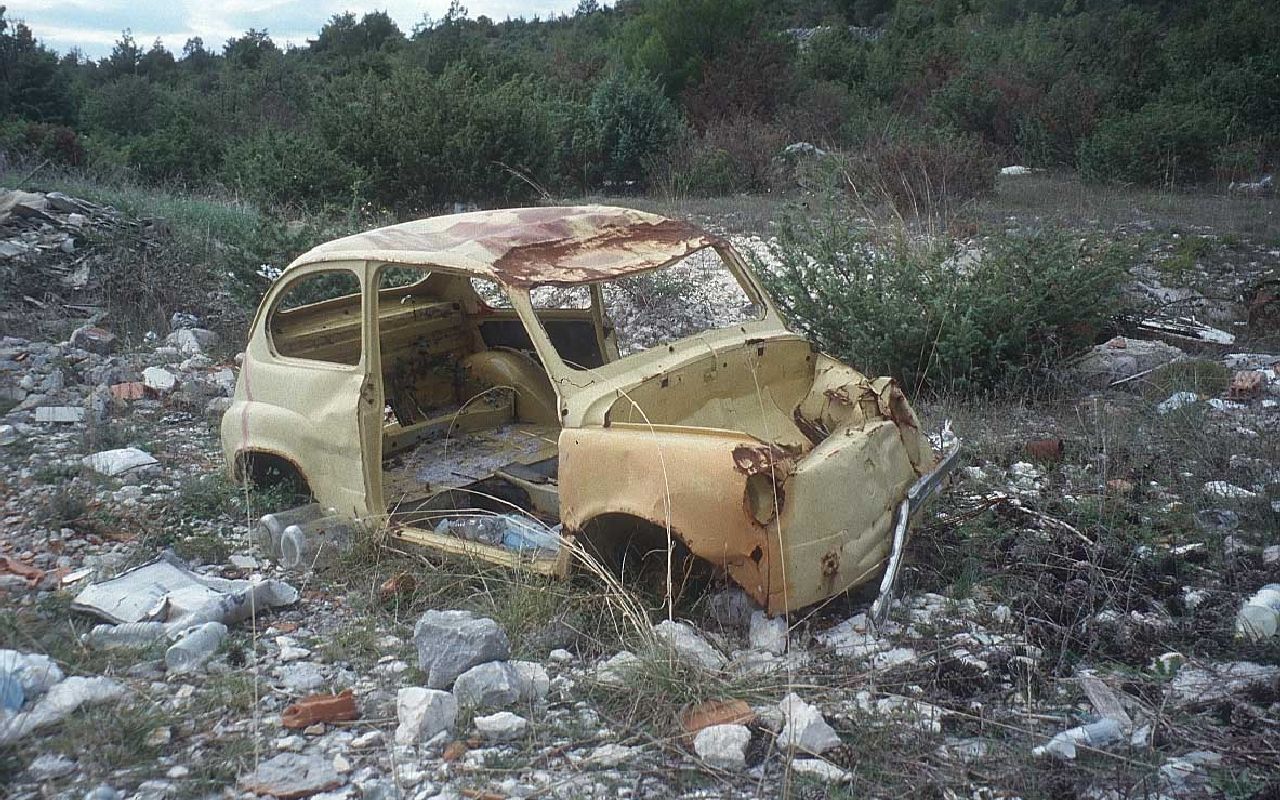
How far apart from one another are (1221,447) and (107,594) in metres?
5.60

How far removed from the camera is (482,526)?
4.88 meters

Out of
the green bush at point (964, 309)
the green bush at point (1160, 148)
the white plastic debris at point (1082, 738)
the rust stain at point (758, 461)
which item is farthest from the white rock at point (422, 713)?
the green bush at point (1160, 148)

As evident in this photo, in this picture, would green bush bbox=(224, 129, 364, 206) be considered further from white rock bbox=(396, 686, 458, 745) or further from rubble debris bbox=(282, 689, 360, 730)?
white rock bbox=(396, 686, 458, 745)

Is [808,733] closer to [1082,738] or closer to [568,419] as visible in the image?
[1082,738]

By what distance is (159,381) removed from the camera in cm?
786

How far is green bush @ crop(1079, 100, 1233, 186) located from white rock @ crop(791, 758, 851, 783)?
14.8 m

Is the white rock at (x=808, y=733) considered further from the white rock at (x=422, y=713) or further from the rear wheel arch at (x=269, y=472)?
the rear wheel arch at (x=269, y=472)

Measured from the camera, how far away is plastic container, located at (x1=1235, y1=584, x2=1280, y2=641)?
388 cm

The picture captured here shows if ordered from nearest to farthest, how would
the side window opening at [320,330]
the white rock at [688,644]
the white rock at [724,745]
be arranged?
1. the white rock at [724,745]
2. the white rock at [688,644]
3. the side window opening at [320,330]

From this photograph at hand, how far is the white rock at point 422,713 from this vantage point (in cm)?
336

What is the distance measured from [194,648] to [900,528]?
2.69 meters

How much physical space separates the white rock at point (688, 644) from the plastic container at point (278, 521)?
74.6 inches

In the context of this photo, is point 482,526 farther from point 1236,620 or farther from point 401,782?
point 1236,620

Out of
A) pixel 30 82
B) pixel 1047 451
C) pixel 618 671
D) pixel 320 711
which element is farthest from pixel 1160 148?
pixel 30 82
